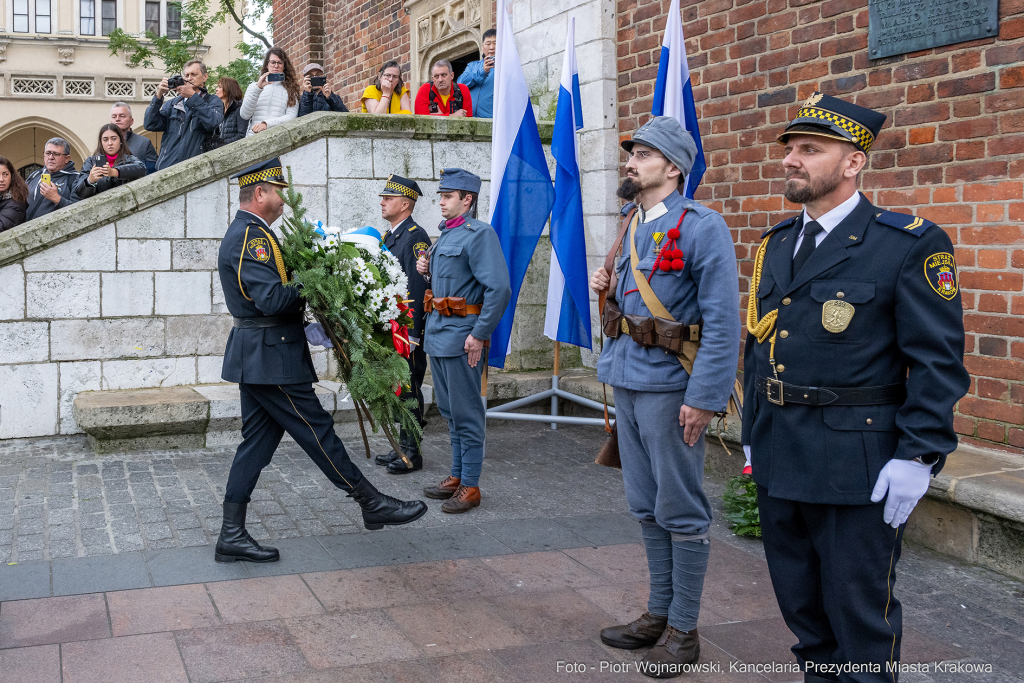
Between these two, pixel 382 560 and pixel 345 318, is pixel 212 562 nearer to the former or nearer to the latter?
pixel 382 560

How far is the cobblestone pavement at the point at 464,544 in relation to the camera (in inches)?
145

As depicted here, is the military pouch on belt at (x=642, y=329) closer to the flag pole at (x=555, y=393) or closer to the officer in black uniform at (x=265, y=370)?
the officer in black uniform at (x=265, y=370)

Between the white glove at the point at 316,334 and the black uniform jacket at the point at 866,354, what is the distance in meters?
2.59

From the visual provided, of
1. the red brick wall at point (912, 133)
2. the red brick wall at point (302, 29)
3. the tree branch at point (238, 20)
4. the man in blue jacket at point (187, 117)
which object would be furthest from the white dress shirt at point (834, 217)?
the red brick wall at point (302, 29)

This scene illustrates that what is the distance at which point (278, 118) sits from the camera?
9023 mm

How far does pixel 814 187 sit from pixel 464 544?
2891mm

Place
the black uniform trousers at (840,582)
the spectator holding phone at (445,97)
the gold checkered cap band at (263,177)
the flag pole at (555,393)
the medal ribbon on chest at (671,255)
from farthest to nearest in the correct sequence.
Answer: the spectator holding phone at (445,97) < the flag pole at (555,393) < the gold checkered cap band at (263,177) < the medal ribbon on chest at (671,255) < the black uniform trousers at (840,582)

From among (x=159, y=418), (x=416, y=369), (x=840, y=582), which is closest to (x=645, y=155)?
(x=840, y=582)

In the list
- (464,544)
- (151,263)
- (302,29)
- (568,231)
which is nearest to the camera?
(464,544)

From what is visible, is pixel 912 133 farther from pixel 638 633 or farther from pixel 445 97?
pixel 445 97

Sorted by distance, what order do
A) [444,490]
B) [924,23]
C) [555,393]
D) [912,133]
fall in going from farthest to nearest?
[555,393], [444,490], [912,133], [924,23]

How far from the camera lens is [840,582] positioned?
2.78m

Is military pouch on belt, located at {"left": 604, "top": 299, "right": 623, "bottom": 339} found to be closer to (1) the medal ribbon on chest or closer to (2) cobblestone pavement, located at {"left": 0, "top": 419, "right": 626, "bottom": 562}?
(1) the medal ribbon on chest

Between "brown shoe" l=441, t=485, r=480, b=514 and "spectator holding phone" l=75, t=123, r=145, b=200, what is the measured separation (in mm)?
4565
